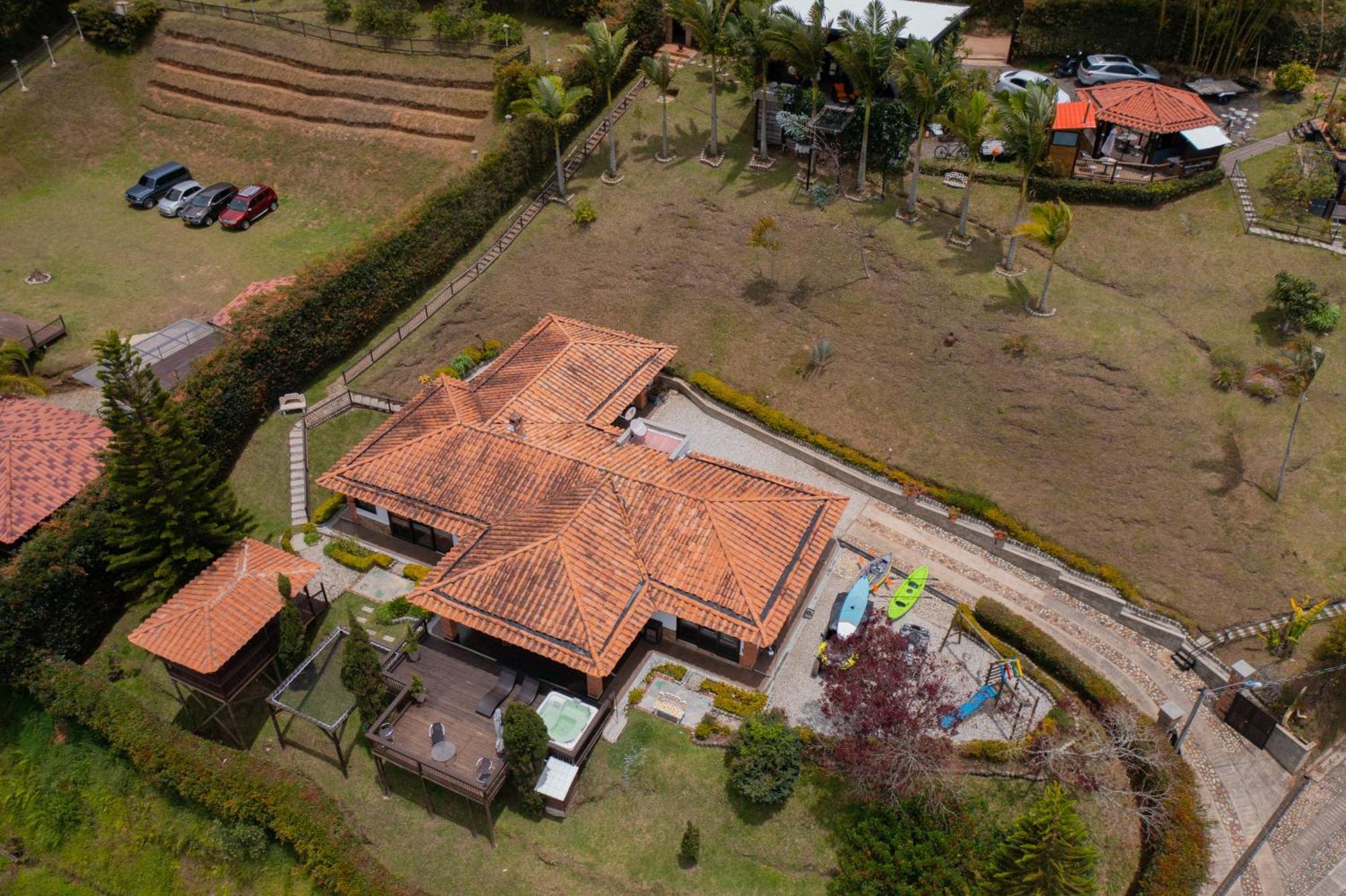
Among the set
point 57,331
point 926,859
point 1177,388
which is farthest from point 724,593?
point 57,331

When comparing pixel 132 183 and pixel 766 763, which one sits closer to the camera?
pixel 766 763

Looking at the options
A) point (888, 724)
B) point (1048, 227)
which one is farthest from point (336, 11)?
point (888, 724)

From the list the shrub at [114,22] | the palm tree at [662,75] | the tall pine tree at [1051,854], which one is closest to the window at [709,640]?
the tall pine tree at [1051,854]

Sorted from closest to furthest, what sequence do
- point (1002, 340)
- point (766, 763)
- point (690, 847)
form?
point (690, 847)
point (766, 763)
point (1002, 340)

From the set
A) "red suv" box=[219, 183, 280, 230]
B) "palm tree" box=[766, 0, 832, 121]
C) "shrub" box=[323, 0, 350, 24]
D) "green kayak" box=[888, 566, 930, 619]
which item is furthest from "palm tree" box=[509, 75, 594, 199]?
"green kayak" box=[888, 566, 930, 619]

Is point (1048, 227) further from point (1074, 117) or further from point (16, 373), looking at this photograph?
point (16, 373)

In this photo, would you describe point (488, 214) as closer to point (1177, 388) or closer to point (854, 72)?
point (854, 72)

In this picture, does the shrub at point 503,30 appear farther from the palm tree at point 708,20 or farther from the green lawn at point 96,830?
the green lawn at point 96,830
